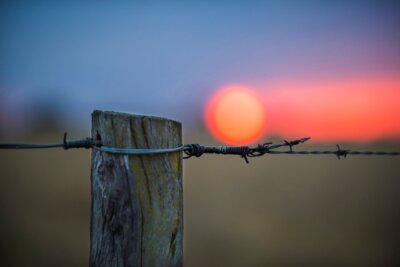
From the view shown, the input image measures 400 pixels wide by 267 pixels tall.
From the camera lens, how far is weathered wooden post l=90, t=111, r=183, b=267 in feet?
3.86

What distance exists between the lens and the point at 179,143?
1.36 m

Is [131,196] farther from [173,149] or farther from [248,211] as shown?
[248,211]

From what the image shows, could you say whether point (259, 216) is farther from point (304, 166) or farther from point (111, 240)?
point (111, 240)

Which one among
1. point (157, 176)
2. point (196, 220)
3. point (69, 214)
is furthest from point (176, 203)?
point (69, 214)

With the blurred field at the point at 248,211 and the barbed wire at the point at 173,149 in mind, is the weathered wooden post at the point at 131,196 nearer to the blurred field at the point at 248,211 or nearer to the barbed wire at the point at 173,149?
the barbed wire at the point at 173,149

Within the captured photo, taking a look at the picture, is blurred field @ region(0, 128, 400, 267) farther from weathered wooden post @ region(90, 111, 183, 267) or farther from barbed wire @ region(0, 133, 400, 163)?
weathered wooden post @ region(90, 111, 183, 267)

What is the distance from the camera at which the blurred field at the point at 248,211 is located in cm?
1180

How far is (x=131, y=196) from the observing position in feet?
3.85

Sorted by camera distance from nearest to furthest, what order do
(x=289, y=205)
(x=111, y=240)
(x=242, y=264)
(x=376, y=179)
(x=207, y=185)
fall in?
(x=111, y=240) < (x=242, y=264) < (x=289, y=205) < (x=376, y=179) < (x=207, y=185)

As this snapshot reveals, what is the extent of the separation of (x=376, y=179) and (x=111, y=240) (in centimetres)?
1920

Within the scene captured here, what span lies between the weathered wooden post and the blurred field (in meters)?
10.9

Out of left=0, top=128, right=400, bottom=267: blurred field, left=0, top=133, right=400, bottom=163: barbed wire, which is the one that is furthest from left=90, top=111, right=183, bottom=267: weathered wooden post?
left=0, top=128, right=400, bottom=267: blurred field

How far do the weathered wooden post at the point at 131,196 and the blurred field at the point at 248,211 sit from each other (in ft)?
35.7

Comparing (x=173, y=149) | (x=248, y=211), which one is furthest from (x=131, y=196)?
(x=248, y=211)
